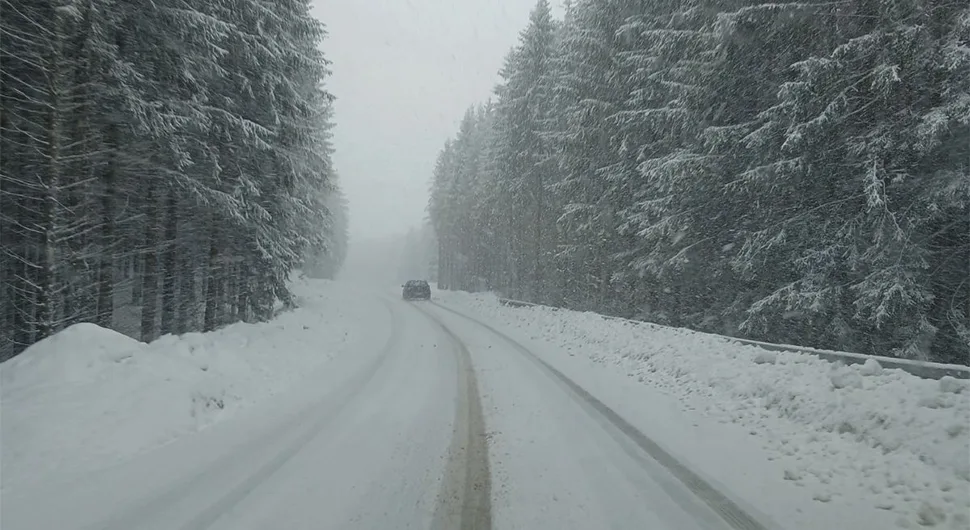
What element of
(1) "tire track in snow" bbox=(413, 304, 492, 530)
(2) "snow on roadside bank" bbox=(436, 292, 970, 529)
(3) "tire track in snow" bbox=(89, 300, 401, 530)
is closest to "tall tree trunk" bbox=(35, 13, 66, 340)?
(3) "tire track in snow" bbox=(89, 300, 401, 530)

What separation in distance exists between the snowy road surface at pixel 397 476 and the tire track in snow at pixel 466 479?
2 cm

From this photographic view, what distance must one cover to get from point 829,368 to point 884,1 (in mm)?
7739

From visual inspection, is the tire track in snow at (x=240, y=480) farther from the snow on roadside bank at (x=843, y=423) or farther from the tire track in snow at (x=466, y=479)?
the snow on roadside bank at (x=843, y=423)

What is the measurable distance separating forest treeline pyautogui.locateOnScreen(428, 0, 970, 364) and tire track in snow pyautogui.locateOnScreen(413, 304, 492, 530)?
808 centimetres

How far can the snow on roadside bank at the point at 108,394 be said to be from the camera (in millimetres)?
5246

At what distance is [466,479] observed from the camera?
4.95 metres

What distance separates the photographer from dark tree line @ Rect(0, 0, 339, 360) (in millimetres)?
7812

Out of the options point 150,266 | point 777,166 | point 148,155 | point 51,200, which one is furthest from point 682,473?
point 150,266

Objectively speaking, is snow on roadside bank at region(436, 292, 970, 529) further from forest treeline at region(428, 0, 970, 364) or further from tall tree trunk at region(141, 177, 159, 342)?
tall tree trunk at region(141, 177, 159, 342)

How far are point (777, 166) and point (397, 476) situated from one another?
1081 centimetres

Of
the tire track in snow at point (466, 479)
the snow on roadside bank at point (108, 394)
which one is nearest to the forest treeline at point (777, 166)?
the tire track in snow at point (466, 479)

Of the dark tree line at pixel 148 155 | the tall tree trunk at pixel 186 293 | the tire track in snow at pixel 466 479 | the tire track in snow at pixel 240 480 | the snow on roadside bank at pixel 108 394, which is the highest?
the dark tree line at pixel 148 155

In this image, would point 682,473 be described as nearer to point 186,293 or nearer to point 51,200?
point 51,200

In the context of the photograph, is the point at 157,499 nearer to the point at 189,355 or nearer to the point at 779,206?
the point at 189,355
